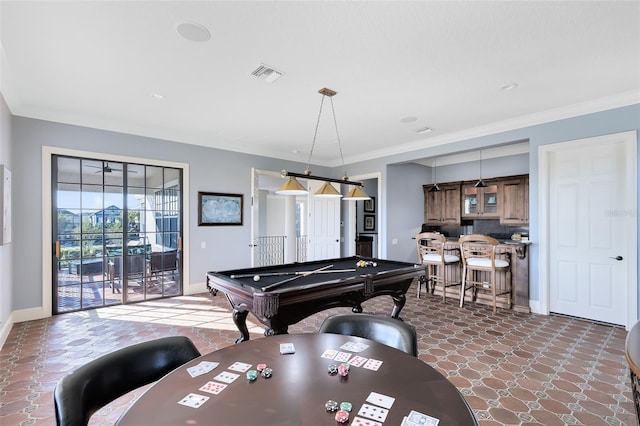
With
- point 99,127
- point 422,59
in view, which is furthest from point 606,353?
point 99,127

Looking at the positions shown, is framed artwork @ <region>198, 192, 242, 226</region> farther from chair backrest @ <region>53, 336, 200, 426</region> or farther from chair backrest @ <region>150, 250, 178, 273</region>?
chair backrest @ <region>53, 336, 200, 426</region>

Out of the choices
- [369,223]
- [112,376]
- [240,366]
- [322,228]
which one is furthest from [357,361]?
[369,223]

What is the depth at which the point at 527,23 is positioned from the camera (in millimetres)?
2342

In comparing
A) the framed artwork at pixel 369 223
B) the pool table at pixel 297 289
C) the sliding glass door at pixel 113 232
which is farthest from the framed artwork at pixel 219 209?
the framed artwork at pixel 369 223

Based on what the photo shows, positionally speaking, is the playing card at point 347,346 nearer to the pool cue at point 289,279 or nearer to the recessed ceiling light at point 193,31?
the pool cue at point 289,279

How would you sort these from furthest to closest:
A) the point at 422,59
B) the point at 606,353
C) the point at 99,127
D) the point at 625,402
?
the point at 99,127 → the point at 606,353 → the point at 422,59 → the point at 625,402

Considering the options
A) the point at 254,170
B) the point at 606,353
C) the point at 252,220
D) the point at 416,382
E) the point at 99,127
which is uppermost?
the point at 99,127

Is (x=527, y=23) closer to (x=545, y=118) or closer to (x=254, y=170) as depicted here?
(x=545, y=118)

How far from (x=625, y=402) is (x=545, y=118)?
348cm

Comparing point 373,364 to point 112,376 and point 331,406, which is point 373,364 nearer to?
point 331,406

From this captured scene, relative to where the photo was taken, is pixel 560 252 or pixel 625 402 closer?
pixel 625 402

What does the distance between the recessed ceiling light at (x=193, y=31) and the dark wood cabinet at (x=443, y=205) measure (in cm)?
627

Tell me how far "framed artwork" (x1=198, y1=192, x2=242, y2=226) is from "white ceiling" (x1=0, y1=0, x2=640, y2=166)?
1.47 meters

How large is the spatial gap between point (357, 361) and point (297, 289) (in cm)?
122
